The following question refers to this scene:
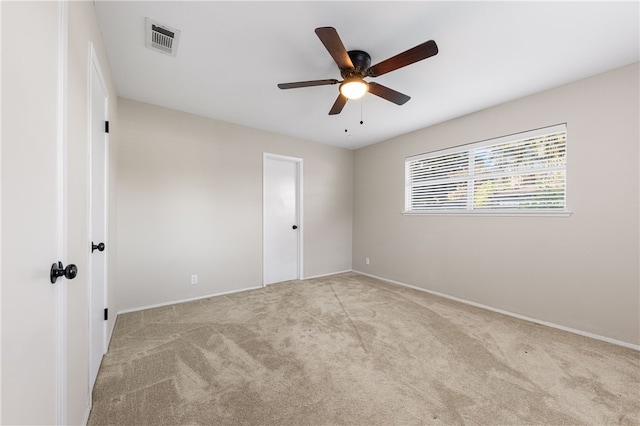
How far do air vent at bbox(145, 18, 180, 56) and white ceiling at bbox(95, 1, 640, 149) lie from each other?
0.16 ft

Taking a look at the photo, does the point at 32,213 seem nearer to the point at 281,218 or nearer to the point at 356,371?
the point at 356,371

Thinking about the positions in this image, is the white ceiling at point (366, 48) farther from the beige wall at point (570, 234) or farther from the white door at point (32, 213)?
the white door at point (32, 213)

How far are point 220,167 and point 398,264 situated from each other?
10.6 ft

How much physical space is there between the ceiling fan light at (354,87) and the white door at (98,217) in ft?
5.70

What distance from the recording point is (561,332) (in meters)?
2.60

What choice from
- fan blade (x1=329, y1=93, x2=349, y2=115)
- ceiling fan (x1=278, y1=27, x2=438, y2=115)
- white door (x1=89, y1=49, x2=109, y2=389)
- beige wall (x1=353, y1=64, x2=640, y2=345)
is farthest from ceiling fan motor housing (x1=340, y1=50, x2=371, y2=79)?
beige wall (x1=353, y1=64, x2=640, y2=345)

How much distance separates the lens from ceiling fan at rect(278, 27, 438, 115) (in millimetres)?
1628

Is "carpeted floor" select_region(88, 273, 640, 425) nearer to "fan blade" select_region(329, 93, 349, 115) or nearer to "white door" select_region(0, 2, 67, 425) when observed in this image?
"white door" select_region(0, 2, 67, 425)

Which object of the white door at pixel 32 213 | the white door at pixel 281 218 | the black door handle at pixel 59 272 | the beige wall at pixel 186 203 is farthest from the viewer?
the white door at pixel 281 218

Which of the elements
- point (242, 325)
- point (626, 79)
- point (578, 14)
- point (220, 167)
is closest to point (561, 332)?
point (626, 79)

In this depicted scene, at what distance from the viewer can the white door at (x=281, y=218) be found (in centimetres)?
428

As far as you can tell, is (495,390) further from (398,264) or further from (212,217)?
(212,217)

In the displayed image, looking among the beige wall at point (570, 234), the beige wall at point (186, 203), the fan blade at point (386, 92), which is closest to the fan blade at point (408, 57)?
the fan blade at point (386, 92)

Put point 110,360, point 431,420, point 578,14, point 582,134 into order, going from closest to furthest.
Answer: point 431,420 < point 578,14 < point 110,360 < point 582,134
